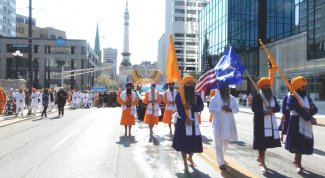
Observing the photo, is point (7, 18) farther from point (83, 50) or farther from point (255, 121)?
point (255, 121)

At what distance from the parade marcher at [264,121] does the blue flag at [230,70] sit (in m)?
0.79

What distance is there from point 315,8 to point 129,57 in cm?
11909

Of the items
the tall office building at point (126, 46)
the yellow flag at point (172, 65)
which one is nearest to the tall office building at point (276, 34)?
the yellow flag at point (172, 65)

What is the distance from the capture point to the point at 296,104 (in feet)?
26.7

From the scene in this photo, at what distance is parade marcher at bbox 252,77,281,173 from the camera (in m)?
8.23

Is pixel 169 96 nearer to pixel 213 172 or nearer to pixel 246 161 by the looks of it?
pixel 246 161

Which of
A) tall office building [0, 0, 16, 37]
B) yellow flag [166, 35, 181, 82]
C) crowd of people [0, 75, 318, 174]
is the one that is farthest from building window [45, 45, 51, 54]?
crowd of people [0, 75, 318, 174]

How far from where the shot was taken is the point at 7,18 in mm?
117500

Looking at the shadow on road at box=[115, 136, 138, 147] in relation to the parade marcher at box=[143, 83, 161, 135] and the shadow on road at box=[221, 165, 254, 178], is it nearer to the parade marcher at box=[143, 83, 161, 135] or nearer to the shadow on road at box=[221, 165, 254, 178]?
the parade marcher at box=[143, 83, 161, 135]

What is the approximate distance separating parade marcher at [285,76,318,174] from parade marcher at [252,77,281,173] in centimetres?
30

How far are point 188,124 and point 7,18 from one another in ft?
392

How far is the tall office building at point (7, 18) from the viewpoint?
369 feet

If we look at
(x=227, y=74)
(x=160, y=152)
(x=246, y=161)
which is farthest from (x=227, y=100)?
(x=160, y=152)

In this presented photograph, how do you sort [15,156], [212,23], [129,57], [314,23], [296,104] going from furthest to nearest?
[129,57], [212,23], [314,23], [15,156], [296,104]
